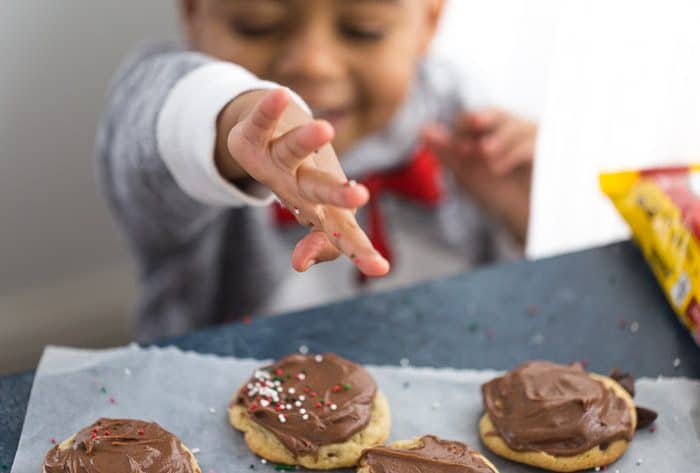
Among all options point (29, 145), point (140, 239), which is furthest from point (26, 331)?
point (140, 239)

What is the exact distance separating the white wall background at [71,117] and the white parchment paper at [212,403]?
0.83 m

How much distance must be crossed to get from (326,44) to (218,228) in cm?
33

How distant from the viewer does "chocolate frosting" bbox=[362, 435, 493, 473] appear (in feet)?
2.43

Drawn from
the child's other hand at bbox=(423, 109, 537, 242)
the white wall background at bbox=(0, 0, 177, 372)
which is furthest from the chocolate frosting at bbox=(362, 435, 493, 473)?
the white wall background at bbox=(0, 0, 177, 372)

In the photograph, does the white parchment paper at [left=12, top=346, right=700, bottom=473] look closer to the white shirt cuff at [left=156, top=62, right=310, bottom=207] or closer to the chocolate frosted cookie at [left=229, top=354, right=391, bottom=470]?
the chocolate frosted cookie at [left=229, top=354, right=391, bottom=470]

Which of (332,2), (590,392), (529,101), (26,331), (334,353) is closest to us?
(590,392)

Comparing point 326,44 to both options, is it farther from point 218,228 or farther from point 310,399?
point 310,399

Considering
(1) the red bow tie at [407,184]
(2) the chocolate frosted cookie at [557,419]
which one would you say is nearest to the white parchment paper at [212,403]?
(2) the chocolate frosted cookie at [557,419]

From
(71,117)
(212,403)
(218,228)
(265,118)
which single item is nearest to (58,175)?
(71,117)

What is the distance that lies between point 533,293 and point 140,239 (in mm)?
553

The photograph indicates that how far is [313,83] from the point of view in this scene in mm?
1189

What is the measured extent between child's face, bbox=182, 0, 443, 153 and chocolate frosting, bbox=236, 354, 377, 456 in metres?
0.47

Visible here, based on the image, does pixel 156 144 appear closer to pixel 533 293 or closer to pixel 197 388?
pixel 197 388

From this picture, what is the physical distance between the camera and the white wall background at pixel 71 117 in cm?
156
